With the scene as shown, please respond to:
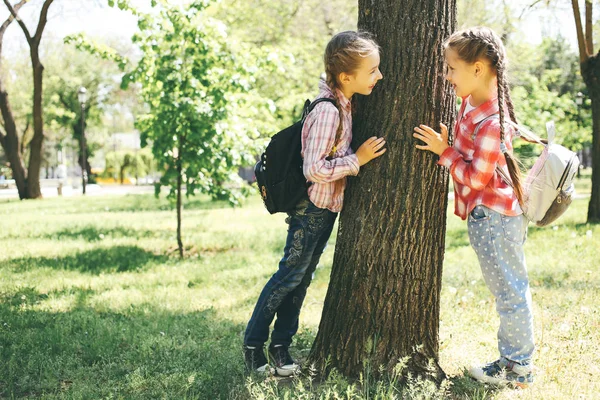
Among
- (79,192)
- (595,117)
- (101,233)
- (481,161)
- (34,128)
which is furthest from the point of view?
(79,192)

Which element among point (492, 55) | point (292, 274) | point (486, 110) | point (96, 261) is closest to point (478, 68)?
point (492, 55)

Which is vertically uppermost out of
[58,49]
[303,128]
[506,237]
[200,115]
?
[58,49]

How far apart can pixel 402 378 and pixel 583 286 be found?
10.6 feet

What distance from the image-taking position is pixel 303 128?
3252 mm

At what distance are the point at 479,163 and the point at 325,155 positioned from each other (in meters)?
0.75

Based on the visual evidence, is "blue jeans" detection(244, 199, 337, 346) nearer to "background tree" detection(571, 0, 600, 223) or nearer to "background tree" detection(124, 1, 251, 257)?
"background tree" detection(124, 1, 251, 257)

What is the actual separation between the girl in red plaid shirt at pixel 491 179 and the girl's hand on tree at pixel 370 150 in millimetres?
186

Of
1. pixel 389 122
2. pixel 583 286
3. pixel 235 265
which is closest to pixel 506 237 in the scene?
pixel 389 122

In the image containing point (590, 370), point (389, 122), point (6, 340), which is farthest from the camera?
point (6, 340)

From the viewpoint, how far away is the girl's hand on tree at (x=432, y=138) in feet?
10.2

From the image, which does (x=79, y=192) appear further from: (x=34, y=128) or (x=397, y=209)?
(x=397, y=209)

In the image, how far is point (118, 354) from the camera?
4086mm

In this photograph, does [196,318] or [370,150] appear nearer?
[370,150]

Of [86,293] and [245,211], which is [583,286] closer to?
[86,293]
